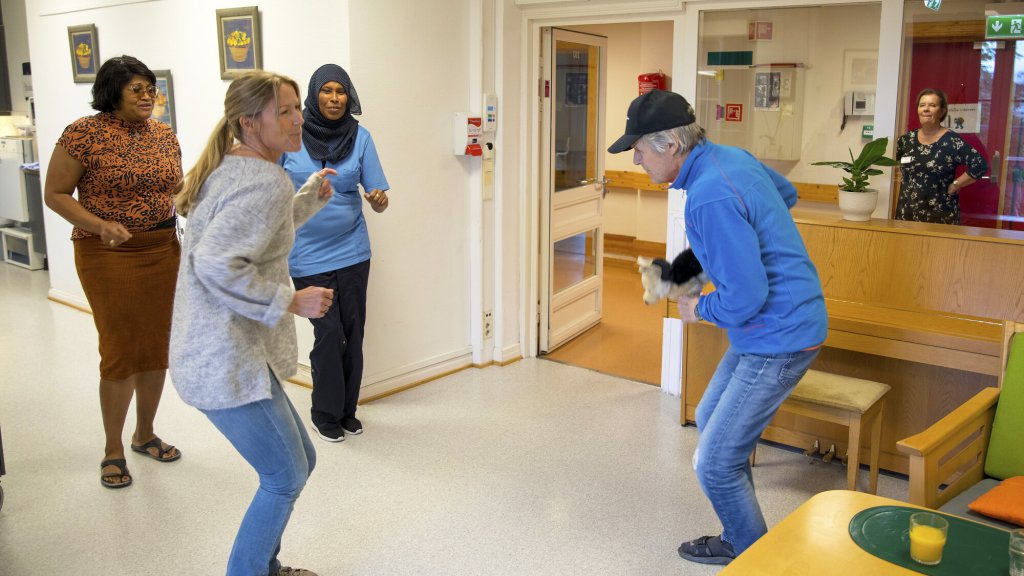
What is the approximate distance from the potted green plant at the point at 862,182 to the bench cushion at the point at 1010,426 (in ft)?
4.16

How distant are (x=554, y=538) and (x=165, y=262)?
6.11 ft

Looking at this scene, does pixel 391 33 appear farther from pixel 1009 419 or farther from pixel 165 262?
pixel 1009 419

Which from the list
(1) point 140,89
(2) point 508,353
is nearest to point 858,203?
(2) point 508,353

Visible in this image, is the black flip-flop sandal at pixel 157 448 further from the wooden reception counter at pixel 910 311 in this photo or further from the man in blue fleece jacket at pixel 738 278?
the wooden reception counter at pixel 910 311

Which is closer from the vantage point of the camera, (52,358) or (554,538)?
(554,538)

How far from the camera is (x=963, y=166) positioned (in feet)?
12.8

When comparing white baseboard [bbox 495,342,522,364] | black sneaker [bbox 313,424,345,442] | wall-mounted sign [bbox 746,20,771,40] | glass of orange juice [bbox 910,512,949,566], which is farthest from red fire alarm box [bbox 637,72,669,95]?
glass of orange juice [bbox 910,512,949,566]

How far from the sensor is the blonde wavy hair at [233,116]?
2182mm

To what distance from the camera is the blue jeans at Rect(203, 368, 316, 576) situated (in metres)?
2.24

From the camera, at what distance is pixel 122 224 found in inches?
133

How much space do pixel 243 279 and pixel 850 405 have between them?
221 centimetres

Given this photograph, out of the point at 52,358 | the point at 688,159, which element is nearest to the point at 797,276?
the point at 688,159

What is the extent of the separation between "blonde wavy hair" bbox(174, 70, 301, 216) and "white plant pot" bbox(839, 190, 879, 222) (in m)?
2.59

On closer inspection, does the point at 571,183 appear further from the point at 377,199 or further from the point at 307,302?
the point at 307,302
